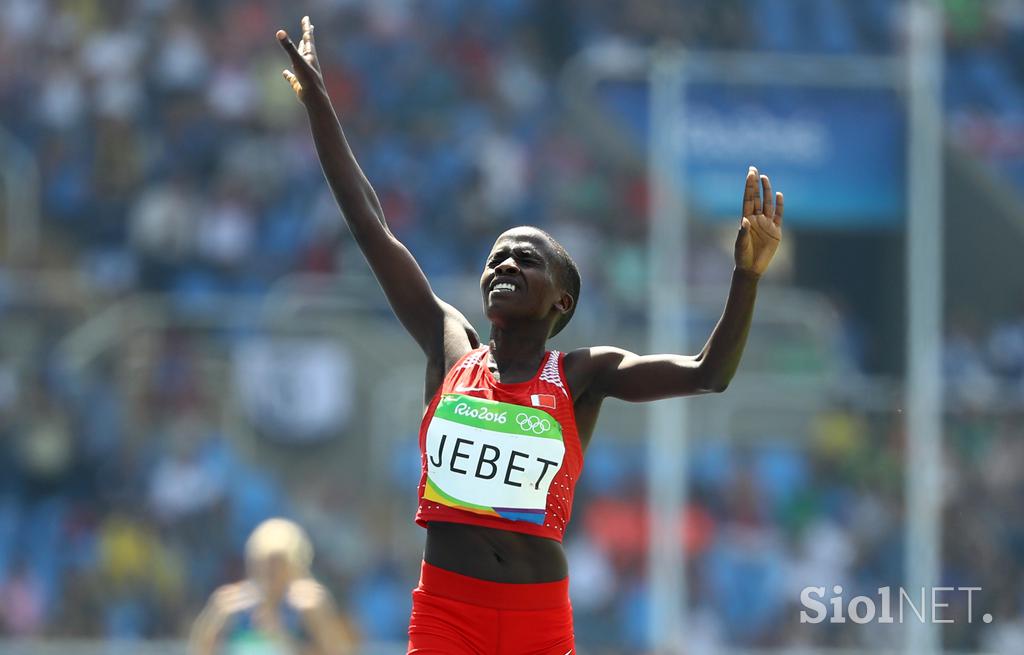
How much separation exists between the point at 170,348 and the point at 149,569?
1655 mm

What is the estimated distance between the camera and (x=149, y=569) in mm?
12703

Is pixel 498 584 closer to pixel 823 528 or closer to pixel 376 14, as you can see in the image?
pixel 823 528

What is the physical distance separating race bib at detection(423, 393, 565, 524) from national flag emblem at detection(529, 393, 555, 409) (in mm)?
24

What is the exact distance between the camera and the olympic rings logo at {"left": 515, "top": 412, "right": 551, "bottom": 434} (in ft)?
15.1

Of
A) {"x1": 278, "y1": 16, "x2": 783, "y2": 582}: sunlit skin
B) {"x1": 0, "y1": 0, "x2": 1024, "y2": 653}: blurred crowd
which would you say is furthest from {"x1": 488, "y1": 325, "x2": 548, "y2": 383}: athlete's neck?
{"x1": 0, "y1": 0, "x2": 1024, "y2": 653}: blurred crowd

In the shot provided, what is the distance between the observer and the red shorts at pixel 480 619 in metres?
A: 4.50

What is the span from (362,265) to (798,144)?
3.77m

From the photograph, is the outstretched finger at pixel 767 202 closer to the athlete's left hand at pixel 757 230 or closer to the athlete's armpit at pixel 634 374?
the athlete's left hand at pixel 757 230

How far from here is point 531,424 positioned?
15.1 ft

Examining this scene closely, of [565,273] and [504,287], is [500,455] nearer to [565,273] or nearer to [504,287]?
[504,287]

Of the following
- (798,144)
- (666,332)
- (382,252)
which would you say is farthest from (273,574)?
(798,144)

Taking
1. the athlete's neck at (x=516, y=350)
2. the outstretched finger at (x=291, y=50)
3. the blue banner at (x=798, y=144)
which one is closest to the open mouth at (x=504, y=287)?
the athlete's neck at (x=516, y=350)

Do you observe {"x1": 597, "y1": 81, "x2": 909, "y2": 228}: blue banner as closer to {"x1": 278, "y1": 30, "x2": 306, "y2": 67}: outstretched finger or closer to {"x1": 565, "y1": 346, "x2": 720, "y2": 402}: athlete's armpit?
{"x1": 278, "y1": 30, "x2": 306, "y2": 67}: outstretched finger

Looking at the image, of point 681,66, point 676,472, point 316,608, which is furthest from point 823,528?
point 316,608
